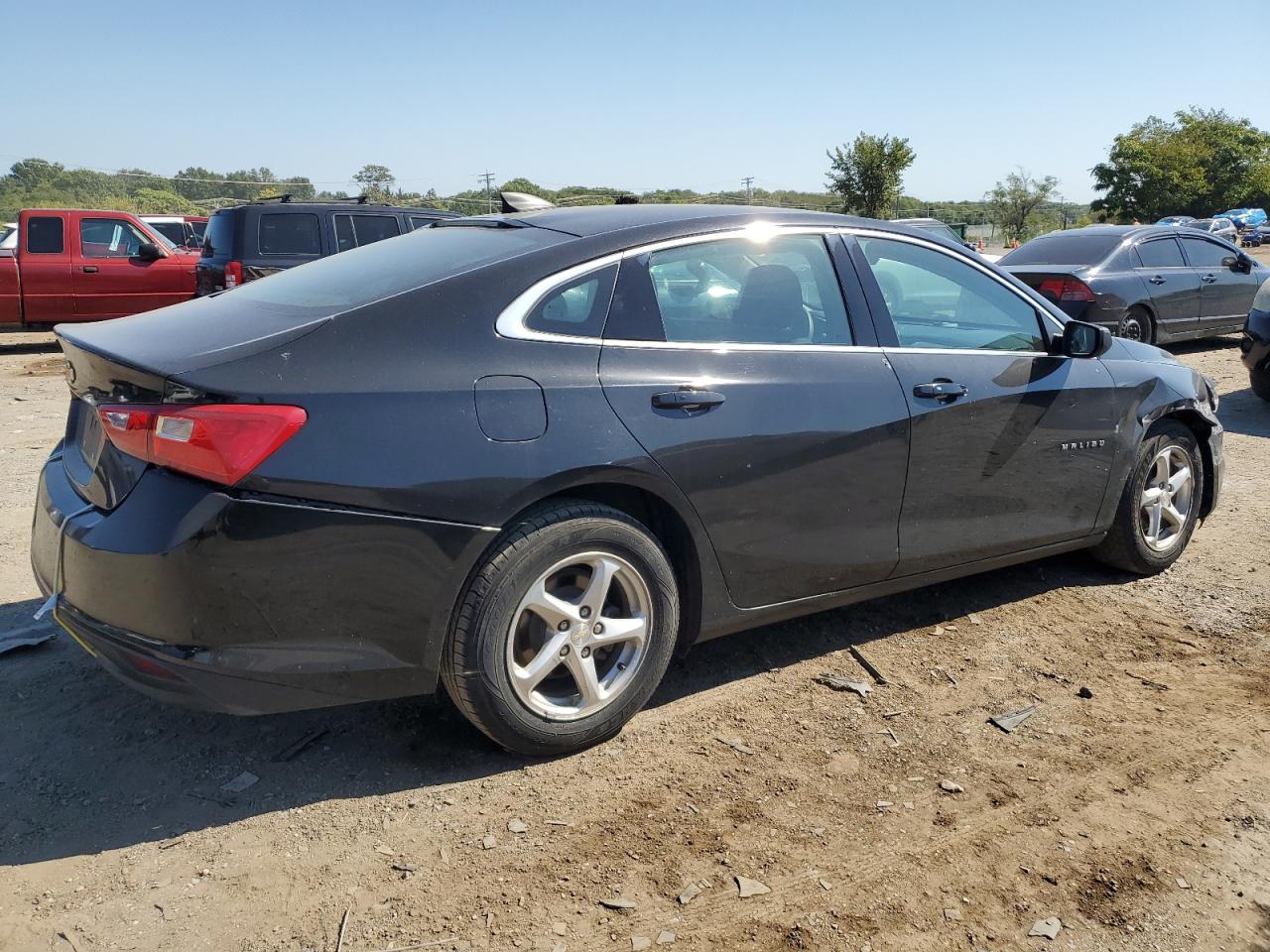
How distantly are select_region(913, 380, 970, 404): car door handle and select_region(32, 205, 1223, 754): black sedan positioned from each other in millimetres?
18

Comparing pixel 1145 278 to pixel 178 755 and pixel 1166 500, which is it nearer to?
pixel 1166 500

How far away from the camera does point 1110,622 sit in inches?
176

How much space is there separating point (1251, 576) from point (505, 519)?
3.94 meters

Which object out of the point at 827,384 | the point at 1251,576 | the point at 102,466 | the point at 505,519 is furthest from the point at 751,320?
the point at 1251,576

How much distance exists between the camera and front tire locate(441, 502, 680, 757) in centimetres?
299

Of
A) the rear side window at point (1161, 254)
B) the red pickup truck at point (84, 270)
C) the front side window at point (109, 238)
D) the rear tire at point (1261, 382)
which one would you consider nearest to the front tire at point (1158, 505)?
the rear tire at point (1261, 382)

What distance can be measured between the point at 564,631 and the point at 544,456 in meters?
0.55

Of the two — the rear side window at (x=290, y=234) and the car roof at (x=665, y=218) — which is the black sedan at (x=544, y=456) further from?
the rear side window at (x=290, y=234)

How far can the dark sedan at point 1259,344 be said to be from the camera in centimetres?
887

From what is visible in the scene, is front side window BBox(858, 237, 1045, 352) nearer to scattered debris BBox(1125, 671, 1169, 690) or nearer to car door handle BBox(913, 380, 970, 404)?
car door handle BBox(913, 380, 970, 404)

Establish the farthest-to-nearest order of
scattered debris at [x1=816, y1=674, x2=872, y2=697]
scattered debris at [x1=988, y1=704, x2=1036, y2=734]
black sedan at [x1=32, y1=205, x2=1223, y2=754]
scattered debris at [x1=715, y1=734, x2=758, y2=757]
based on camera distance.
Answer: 1. scattered debris at [x1=816, y1=674, x2=872, y2=697]
2. scattered debris at [x1=988, y1=704, x2=1036, y2=734]
3. scattered debris at [x1=715, y1=734, x2=758, y2=757]
4. black sedan at [x1=32, y1=205, x2=1223, y2=754]

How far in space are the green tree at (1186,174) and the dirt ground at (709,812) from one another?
64.6 metres

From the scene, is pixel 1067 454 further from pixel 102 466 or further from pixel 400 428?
pixel 102 466

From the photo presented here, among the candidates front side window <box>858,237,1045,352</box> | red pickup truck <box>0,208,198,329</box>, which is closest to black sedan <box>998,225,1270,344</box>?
front side window <box>858,237,1045,352</box>
